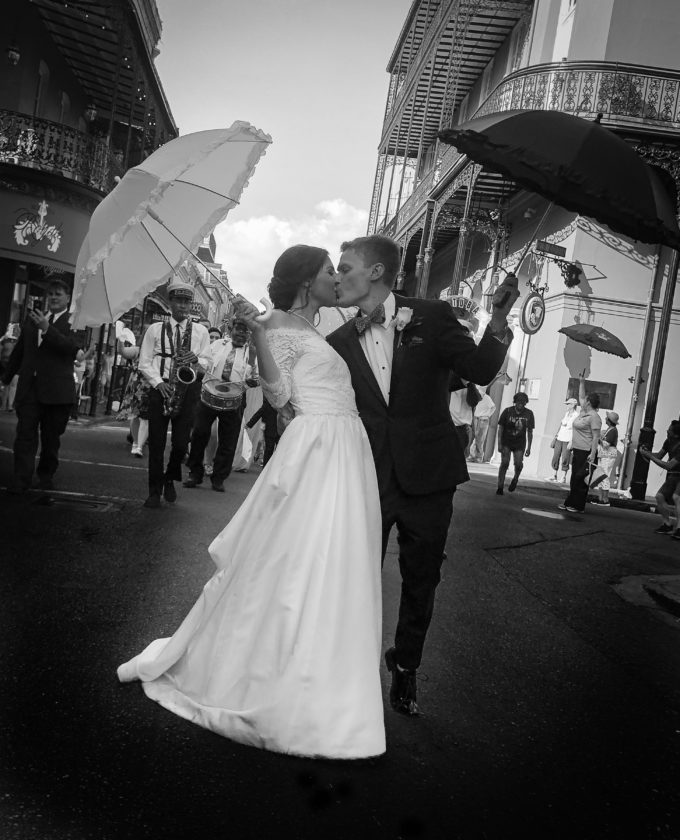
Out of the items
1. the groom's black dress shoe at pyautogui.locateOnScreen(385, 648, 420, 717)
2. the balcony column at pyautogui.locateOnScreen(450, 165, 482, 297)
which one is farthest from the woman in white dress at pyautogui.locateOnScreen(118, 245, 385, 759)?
the balcony column at pyautogui.locateOnScreen(450, 165, 482, 297)

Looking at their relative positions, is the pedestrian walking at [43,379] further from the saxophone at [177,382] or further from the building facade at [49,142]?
the building facade at [49,142]

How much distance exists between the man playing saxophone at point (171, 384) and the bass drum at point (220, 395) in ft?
4.25

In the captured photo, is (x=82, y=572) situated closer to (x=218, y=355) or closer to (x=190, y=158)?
(x=190, y=158)

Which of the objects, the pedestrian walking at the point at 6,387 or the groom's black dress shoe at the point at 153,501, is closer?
the groom's black dress shoe at the point at 153,501

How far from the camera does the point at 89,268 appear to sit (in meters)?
3.75

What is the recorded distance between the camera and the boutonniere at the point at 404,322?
11.6ft

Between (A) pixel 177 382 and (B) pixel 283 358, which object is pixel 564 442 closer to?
(A) pixel 177 382

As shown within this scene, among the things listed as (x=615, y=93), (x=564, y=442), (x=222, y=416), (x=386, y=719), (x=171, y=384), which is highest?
(x=615, y=93)

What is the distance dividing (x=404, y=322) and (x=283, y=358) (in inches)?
20.7

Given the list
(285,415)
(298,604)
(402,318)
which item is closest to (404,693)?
(298,604)

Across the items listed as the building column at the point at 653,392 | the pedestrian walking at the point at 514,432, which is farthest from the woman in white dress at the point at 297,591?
the building column at the point at 653,392

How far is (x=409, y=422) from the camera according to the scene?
11.7 ft

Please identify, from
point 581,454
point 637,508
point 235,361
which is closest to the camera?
point 235,361

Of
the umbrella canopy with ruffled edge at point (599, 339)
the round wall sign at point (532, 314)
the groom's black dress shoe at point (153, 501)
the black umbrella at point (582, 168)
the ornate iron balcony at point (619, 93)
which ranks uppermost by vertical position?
the ornate iron balcony at point (619, 93)
